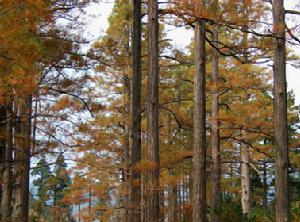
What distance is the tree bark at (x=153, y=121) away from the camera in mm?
9531

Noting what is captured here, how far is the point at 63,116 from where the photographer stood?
8789 millimetres

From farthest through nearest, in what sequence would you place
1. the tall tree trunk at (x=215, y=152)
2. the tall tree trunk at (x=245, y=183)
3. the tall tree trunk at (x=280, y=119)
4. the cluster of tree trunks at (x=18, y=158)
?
the tall tree trunk at (x=245, y=183) → the tall tree trunk at (x=215, y=152) → the cluster of tree trunks at (x=18, y=158) → the tall tree trunk at (x=280, y=119)

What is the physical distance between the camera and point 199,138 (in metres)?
9.37

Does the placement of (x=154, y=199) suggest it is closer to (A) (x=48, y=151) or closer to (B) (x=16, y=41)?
(A) (x=48, y=151)

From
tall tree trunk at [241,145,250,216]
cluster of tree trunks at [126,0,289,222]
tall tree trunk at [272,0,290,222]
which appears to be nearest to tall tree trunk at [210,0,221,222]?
tall tree trunk at [241,145,250,216]

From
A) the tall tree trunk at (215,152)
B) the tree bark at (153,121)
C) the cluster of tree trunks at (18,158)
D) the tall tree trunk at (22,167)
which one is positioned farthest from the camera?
the tall tree trunk at (215,152)

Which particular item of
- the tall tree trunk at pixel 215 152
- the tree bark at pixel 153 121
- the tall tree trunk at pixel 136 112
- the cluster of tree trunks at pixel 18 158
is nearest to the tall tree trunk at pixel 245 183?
the tall tree trunk at pixel 215 152

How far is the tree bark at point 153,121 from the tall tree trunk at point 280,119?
251cm

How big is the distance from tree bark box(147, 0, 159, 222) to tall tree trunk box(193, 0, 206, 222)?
2.80ft

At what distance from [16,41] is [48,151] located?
333 cm

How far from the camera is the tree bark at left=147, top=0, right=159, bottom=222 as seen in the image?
953 centimetres

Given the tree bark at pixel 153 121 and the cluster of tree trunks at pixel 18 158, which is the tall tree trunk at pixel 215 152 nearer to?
the tree bark at pixel 153 121

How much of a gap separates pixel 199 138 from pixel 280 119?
173 centimetres

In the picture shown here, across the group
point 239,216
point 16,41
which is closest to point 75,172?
point 239,216
